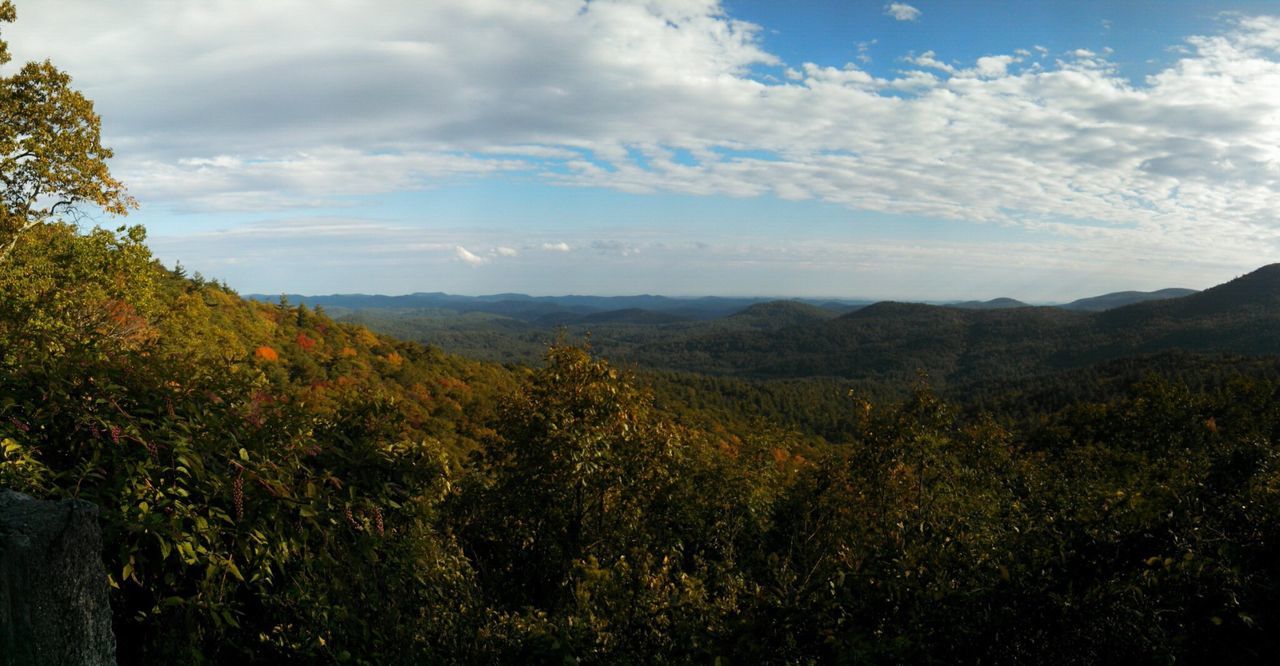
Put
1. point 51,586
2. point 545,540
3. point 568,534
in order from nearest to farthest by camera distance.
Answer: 1. point 51,586
2. point 545,540
3. point 568,534

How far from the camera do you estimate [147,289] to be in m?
20.5

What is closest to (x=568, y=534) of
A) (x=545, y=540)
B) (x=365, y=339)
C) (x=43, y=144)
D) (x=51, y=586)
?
(x=545, y=540)

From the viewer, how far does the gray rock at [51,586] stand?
2.97 meters

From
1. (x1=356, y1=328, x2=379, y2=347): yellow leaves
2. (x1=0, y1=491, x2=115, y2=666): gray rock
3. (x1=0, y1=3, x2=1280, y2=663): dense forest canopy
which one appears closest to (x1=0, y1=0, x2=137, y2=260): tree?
(x1=0, y1=3, x2=1280, y2=663): dense forest canopy

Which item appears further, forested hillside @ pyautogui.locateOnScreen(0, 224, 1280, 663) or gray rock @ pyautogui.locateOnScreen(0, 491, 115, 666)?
forested hillside @ pyautogui.locateOnScreen(0, 224, 1280, 663)

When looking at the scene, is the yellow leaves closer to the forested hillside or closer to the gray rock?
the forested hillside

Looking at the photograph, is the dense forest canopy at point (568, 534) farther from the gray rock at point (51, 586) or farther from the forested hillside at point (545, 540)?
the gray rock at point (51, 586)

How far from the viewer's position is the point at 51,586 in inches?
125

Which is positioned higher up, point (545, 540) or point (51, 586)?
point (51, 586)

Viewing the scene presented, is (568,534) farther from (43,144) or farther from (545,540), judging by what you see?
(43,144)

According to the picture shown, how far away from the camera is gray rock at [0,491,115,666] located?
117 inches

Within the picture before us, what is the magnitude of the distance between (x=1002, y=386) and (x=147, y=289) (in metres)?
188

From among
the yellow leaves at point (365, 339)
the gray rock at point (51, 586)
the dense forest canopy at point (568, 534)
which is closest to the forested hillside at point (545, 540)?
the dense forest canopy at point (568, 534)

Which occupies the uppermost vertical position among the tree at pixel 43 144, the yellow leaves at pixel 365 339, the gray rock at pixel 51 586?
the tree at pixel 43 144
